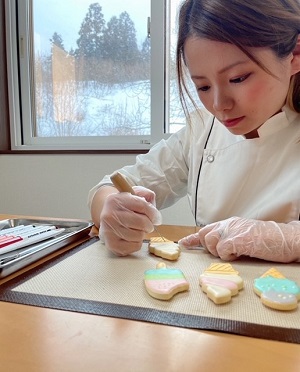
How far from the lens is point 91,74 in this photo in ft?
5.00

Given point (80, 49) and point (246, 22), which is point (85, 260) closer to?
point (246, 22)

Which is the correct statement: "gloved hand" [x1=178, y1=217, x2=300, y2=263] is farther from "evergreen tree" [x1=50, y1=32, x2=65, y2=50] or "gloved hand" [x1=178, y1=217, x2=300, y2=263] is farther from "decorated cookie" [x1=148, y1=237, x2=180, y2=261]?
"evergreen tree" [x1=50, y1=32, x2=65, y2=50]

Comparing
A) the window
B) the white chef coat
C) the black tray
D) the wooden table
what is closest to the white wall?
the window

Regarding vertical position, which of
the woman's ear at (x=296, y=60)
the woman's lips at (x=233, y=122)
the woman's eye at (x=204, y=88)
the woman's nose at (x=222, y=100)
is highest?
the woman's ear at (x=296, y=60)

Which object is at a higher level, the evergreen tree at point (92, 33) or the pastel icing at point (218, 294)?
the evergreen tree at point (92, 33)

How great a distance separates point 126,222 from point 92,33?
1.22 m

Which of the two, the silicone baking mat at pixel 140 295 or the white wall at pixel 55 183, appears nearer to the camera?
the silicone baking mat at pixel 140 295

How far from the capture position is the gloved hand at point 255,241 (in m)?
0.50

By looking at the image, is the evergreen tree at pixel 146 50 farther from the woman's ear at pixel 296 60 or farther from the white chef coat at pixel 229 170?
the woman's ear at pixel 296 60

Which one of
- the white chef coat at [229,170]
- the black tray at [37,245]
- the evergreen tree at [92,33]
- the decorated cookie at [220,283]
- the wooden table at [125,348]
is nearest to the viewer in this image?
the wooden table at [125,348]

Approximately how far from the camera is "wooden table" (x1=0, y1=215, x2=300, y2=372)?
10.0 inches

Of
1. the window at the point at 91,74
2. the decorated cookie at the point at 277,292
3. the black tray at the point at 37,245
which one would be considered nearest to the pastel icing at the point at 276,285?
the decorated cookie at the point at 277,292

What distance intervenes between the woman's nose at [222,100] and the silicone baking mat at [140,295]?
0.27 metres

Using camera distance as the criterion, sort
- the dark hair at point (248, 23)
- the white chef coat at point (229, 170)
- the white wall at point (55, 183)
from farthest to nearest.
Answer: the white wall at point (55, 183) → the white chef coat at point (229, 170) → the dark hair at point (248, 23)
